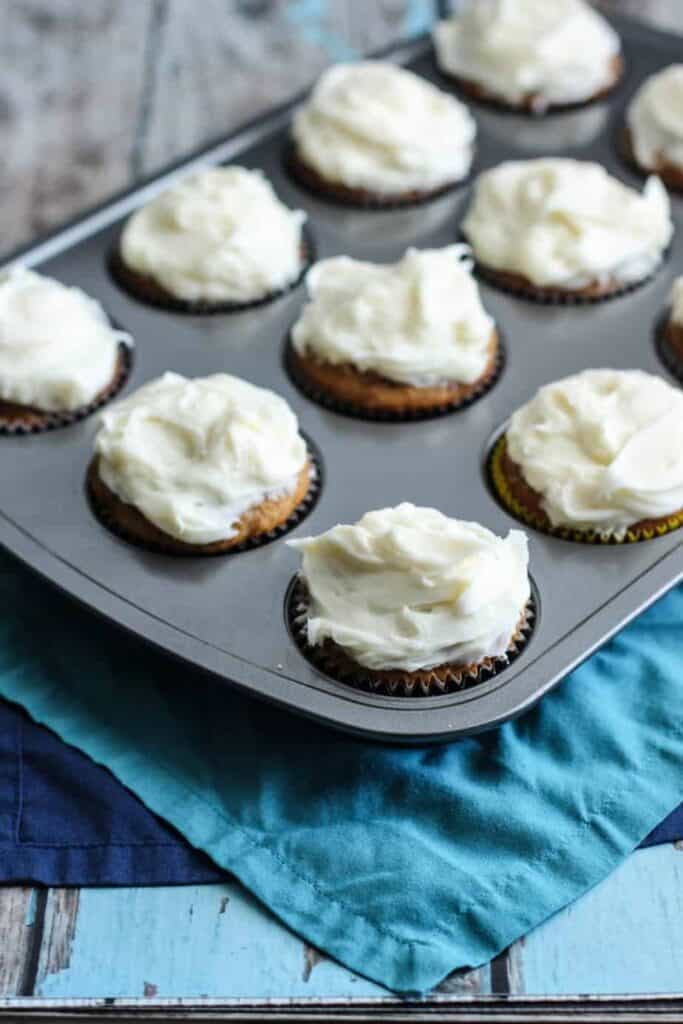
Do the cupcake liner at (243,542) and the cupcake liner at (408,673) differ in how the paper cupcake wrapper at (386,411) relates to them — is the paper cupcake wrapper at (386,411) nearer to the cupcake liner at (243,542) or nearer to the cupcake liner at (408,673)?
the cupcake liner at (243,542)

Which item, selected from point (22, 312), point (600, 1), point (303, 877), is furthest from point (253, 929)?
point (600, 1)

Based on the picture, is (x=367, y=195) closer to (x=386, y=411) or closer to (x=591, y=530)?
(x=386, y=411)

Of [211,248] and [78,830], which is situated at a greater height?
[211,248]

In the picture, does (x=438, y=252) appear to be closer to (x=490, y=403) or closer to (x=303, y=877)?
(x=490, y=403)

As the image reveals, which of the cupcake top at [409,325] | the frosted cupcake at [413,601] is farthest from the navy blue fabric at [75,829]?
the cupcake top at [409,325]

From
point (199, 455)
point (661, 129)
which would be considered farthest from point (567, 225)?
point (199, 455)
